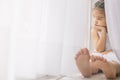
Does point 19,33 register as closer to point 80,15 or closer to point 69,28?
point 69,28

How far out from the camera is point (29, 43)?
0.81 meters

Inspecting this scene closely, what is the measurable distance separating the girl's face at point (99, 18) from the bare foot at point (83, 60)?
0.41 metres

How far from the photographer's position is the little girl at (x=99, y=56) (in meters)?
0.92

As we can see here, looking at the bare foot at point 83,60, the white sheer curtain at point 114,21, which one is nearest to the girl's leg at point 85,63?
the bare foot at point 83,60

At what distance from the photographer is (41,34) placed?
3.05ft

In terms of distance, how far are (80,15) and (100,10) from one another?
0.20 m

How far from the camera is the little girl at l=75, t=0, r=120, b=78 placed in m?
0.92

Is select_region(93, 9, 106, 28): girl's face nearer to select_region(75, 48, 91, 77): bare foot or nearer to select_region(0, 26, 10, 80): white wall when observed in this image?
select_region(75, 48, 91, 77): bare foot

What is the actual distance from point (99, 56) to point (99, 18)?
0.36m

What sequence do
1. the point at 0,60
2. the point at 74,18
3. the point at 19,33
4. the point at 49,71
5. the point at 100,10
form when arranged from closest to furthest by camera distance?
1. the point at 0,60
2. the point at 19,33
3. the point at 49,71
4. the point at 74,18
5. the point at 100,10

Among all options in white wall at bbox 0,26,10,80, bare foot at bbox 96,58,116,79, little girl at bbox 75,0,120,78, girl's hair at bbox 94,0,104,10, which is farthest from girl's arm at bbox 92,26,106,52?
white wall at bbox 0,26,10,80

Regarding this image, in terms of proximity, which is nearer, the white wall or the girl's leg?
the white wall

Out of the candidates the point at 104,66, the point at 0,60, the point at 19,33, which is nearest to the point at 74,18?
the point at 104,66

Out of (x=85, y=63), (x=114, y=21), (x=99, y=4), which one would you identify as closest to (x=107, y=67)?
(x=85, y=63)
